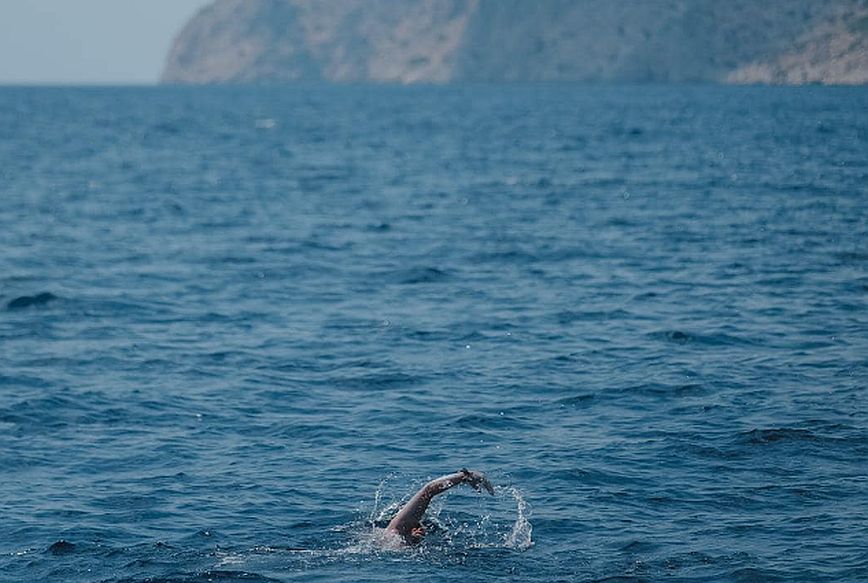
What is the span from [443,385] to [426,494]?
9.45 m

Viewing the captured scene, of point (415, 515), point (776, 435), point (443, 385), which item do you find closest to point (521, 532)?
point (415, 515)

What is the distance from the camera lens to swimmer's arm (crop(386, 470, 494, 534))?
17.0m

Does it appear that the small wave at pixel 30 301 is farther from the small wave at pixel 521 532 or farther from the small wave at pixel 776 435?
the small wave at pixel 776 435

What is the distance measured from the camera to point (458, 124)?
138250 millimetres

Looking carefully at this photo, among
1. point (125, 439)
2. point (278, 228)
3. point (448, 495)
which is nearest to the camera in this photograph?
point (448, 495)

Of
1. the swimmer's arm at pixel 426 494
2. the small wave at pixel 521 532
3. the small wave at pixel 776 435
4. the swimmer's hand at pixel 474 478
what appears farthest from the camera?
the small wave at pixel 776 435

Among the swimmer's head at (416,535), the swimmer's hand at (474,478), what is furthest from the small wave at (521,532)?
the swimmer's hand at (474,478)

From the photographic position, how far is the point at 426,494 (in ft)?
59.3

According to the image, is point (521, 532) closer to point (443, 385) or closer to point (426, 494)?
point (426, 494)

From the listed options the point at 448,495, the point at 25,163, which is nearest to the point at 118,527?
the point at 448,495

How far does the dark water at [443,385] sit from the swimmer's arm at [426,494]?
617 mm

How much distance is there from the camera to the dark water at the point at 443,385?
18797 mm

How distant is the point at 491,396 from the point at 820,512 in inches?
340

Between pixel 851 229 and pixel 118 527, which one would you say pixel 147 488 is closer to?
pixel 118 527
